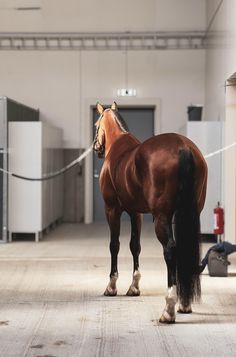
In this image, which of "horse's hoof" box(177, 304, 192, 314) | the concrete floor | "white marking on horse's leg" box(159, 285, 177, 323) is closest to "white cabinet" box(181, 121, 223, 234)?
the concrete floor

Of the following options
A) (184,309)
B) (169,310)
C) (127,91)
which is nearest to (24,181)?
(127,91)

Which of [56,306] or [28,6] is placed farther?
[28,6]

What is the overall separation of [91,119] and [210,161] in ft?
11.9

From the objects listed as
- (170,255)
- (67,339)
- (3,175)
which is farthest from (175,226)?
(3,175)

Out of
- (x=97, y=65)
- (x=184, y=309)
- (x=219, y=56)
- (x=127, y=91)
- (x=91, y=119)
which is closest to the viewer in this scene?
(x=184, y=309)

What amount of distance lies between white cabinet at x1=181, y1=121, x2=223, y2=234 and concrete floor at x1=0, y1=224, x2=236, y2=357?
1688 millimetres

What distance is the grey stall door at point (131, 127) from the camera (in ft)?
42.5

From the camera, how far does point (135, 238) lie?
593cm

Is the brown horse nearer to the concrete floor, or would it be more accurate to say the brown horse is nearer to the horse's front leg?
the concrete floor

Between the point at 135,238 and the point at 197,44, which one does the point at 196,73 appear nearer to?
the point at 197,44

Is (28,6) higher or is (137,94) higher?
(28,6)

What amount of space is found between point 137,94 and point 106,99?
548 mm

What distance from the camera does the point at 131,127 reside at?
13.0 metres

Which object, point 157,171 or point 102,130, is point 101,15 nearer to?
point 102,130
